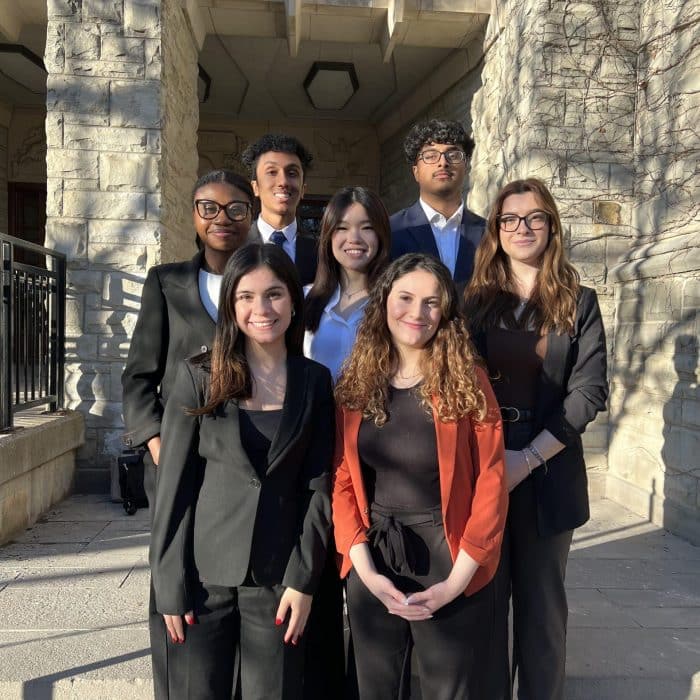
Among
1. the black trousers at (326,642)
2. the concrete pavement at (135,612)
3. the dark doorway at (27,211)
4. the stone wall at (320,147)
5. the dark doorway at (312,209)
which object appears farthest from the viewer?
the dark doorway at (312,209)

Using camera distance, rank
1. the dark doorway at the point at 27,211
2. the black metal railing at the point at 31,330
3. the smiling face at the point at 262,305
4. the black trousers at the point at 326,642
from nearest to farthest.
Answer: the smiling face at the point at 262,305 < the black trousers at the point at 326,642 < the black metal railing at the point at 31,330 < the dark doorway at the point at 27,211

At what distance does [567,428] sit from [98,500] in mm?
4187

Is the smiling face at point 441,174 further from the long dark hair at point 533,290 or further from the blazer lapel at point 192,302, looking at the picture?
the blazer lapel at point 192,302

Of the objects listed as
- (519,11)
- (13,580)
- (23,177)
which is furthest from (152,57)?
(23,177)

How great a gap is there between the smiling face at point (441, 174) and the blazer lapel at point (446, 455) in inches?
52.9

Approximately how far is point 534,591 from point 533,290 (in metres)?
1.04

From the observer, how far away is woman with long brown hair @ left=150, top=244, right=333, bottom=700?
5.95ft

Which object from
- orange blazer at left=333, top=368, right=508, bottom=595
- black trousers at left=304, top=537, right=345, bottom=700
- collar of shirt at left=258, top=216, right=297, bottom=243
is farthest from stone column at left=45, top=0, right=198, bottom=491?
orange blazer at left=333, top=368, right=508, bottom=595

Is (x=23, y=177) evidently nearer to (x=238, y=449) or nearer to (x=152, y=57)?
(x=152, y=57)

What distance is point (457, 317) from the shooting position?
1935 millimetres

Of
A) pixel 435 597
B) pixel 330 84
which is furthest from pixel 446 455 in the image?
pixel 330 84

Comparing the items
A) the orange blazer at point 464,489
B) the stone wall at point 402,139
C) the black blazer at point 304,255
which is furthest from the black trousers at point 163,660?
the stone wall at point 402,139

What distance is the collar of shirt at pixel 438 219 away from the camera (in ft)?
9.44

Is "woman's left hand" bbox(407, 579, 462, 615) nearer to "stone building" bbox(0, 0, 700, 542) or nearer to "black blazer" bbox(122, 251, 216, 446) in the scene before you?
"black blazer" bbox(122, 251, 216, 446)
